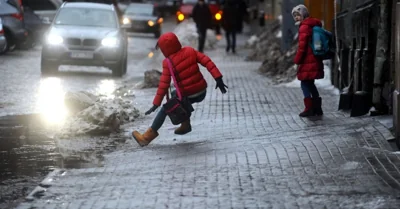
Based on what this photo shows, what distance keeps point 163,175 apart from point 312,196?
1.68m

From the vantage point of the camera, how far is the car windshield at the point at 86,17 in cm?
2442

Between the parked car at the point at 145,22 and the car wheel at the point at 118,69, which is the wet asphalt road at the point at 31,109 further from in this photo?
the parked car at the point at 145,22

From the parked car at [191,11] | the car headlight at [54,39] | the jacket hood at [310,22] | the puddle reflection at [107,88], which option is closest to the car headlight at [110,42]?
the car headlight at [54,39]

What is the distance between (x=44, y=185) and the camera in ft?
28.2

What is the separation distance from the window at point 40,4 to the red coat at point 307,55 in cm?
2387

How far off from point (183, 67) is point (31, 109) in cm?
483

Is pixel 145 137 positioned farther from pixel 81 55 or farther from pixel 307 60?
pixel 81 55

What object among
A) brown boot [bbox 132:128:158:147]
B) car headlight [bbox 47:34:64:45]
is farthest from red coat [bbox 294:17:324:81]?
car headlight [bbox 47:34:64:45]

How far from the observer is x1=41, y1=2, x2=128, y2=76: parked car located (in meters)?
23.5

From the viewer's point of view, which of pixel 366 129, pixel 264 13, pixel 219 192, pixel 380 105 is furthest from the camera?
pixel 264 13

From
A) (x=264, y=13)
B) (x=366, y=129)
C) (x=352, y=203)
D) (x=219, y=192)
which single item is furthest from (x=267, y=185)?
(x=264, y=13)

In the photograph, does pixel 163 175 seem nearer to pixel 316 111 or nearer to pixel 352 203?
pixel 352 203

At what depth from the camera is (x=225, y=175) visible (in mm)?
8852

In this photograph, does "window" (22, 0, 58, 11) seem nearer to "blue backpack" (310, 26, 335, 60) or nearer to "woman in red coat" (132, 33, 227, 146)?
"blue backpack" (310, 26, 335, 60)
